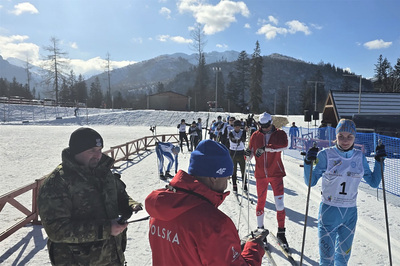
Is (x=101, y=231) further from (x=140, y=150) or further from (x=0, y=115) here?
(x=0, y=115)

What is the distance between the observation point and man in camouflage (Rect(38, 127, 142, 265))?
6.41 feet

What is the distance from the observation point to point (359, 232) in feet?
16.1

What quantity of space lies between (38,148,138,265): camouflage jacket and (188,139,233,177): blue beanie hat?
1.03 metres

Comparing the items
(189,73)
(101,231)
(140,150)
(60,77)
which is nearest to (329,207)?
(101,231)

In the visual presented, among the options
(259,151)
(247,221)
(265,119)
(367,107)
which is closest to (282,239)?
(247,221)

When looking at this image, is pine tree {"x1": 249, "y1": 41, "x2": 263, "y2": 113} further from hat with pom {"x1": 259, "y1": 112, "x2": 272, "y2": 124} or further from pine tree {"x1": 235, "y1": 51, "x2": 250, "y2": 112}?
hat with pom {"x1": 259, "y1": 112, "x2": 272, "y2": 124}

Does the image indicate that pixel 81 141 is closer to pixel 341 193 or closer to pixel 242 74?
pixel 341 193

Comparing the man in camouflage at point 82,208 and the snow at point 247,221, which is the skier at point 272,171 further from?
the man in camouflage at point 82,208

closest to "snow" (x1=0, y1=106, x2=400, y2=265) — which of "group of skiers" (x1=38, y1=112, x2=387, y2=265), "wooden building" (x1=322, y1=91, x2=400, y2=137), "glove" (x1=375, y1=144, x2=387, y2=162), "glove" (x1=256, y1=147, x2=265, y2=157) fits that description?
"group of skiers" (x1=38, y1=112, x2=387, y2=265)

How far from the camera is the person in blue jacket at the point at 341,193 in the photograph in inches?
118

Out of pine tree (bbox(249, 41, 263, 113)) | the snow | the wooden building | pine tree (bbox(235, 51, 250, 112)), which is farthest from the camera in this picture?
pine tree (bbox(235, 51, 250, 112))

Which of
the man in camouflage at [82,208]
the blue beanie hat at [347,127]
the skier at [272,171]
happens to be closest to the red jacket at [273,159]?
the skier at [272,171]

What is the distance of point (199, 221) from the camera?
4.43 ft

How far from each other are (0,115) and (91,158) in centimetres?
4746
